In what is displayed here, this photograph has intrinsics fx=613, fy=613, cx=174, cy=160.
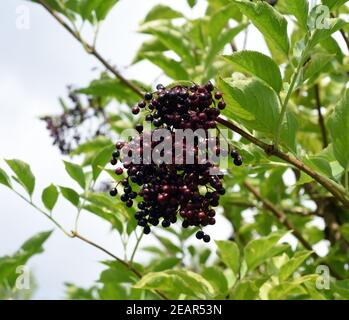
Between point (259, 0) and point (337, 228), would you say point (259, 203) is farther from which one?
point (259, 0)

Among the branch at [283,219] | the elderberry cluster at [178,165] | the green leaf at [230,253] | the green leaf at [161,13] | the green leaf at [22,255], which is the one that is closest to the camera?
the elderberry cluster at [178,165]

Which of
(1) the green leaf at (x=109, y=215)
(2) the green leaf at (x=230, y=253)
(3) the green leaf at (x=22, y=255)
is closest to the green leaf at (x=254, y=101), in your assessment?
(2) the green leaf at (x=230, y=253)

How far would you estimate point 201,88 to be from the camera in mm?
1744

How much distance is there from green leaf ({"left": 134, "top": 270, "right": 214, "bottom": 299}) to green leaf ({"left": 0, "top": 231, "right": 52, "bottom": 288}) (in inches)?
32.5

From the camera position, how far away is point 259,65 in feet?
6.02

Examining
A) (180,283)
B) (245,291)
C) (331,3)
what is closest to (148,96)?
(331,3)

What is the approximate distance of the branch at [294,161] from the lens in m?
1.83

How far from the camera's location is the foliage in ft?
6.02

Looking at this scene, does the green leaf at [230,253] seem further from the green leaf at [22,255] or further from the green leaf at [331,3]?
the green leaf at [331,3]

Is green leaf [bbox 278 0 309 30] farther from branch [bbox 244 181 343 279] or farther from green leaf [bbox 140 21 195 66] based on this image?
branch [bbox 244 181 343 279]

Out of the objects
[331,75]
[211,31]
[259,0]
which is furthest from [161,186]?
[331,75]

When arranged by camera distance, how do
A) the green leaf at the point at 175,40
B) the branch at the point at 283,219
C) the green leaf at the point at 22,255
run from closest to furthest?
the green leaf at the point at 22,255 → the green leaf at the point at 175,40 → the branch at the point at 283,219

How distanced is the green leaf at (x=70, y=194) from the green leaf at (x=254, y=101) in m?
1.05

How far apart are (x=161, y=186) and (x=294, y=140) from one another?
47 cm
